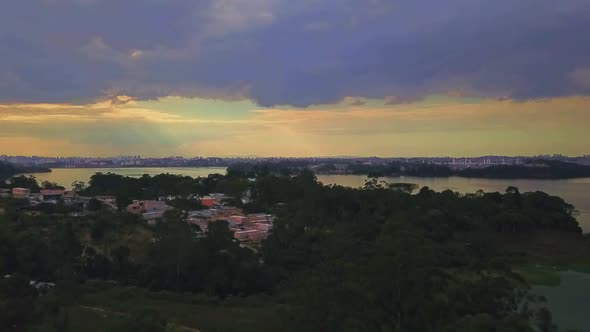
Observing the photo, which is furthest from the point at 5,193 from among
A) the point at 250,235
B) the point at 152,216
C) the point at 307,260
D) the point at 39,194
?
the point at 307,260

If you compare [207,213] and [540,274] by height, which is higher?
[207,213]

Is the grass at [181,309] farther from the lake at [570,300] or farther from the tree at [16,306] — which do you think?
the lake at [570,300]

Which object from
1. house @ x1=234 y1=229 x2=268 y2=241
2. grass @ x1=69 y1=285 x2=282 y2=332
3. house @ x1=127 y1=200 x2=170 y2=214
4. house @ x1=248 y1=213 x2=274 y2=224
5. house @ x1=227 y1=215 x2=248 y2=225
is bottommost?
grass @ x1=69 y1=285 x2=282 y2=332

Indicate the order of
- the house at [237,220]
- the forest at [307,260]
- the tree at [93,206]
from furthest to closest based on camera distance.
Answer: the tree at [93,206] < the house at [237,220] < the forest at [307,260]

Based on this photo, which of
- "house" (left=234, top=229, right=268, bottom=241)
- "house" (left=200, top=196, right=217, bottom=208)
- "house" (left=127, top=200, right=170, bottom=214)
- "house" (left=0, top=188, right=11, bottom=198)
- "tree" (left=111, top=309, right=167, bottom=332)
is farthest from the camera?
"house" (left=200, top=196, right=217, bottom=208)

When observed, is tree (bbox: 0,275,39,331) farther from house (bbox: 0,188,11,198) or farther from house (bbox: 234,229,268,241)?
house (bbox: 0,188,11,198)

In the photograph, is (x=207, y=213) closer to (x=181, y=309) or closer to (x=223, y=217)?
(x=223, y=217)

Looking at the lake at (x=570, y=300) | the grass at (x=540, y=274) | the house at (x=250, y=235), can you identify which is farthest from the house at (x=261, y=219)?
the lake at (x=570, y=300)

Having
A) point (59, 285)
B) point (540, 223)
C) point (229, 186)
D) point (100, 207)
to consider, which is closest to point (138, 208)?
point (100, 207)

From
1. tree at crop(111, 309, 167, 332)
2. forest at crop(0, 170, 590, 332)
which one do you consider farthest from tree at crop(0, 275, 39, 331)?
tree at crop(111, 309, 167, 332)
